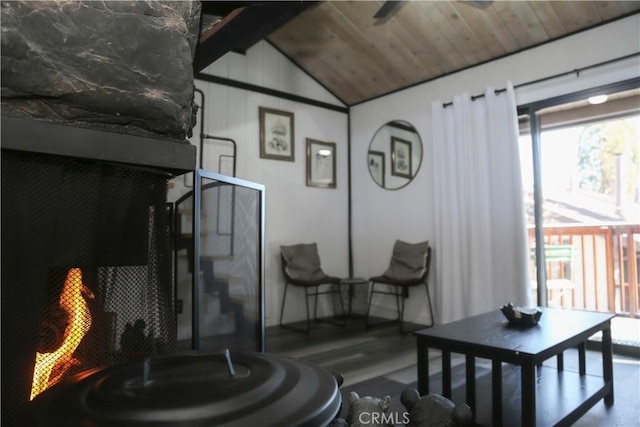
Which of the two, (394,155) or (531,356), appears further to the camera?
(394,155)

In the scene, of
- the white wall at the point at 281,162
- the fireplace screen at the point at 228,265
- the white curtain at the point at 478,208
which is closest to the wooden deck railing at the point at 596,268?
the white curtain at the point at 478,208

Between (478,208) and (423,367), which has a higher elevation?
(478,208)

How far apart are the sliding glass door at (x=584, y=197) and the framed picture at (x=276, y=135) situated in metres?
2.31

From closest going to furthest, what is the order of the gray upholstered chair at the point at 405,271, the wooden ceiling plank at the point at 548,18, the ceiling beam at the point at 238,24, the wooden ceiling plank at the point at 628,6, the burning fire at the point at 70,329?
the burning fire at the point at 70,329 < the ceiling beam at the point at 238,24 < the wooden ceiling plank at the point at 628,6 < the wooden ceiling plank at the point at 548,18 < the gray upholstered chair at the point at 405,271

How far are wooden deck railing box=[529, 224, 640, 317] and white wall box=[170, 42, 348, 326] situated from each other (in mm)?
2138

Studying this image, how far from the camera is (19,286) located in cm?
110

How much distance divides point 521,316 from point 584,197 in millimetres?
2348

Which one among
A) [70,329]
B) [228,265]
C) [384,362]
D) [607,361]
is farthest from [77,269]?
[607,361]

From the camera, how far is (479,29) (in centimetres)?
359

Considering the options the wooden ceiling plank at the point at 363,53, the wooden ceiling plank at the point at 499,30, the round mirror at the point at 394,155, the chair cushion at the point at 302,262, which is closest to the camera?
the wooden ceiling plank at the point at 499,30

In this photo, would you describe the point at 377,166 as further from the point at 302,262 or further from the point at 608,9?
the point at 608,9

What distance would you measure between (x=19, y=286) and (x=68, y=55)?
Answer: 628mm

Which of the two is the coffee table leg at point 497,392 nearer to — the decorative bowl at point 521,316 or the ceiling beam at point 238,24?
the decorative bowl at point 521,316

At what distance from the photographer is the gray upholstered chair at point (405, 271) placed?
4.04 meters
